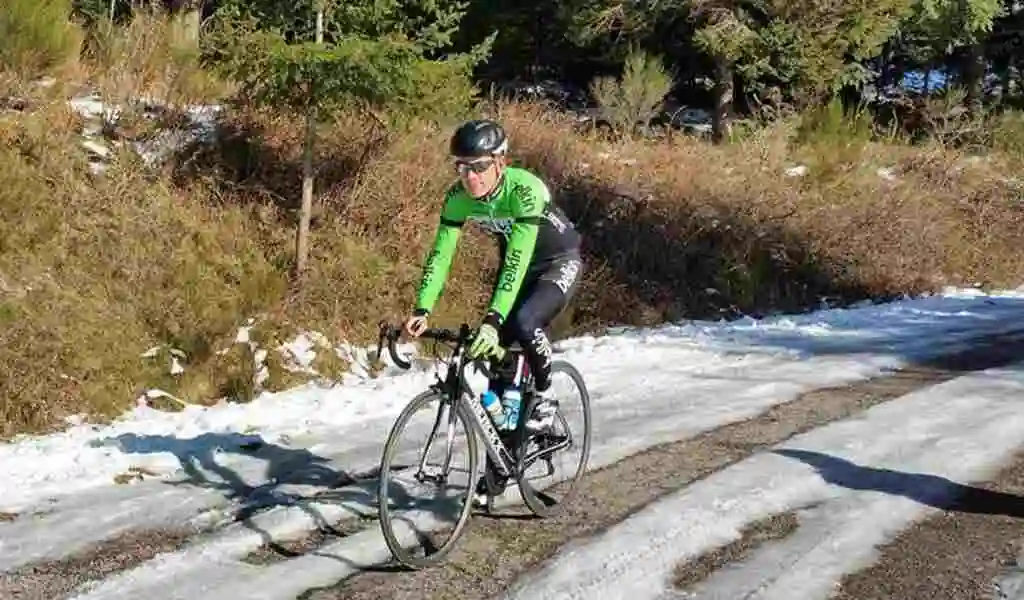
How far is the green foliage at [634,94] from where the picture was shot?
21.7 meters

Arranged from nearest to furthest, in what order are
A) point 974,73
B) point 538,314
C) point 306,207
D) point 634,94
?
point 538,314, point 306,207, point 634,94, point 974,73

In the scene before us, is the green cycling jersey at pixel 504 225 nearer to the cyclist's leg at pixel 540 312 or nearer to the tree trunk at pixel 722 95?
the cyclist's leg at pixel 540 312

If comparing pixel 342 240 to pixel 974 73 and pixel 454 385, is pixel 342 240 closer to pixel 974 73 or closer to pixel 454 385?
pixel 454 385

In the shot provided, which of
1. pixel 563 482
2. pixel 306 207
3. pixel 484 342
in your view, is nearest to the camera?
pixel 484 342

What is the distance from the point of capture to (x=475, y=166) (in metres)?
5.96

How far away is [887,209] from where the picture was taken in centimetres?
2077

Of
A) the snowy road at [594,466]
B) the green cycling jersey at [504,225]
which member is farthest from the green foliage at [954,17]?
the green cycling jersey at [504,225]

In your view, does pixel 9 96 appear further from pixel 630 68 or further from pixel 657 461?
pixel 630 68

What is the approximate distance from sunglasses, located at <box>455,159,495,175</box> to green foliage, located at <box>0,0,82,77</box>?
883 cm

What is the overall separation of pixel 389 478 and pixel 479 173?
1.61 metres

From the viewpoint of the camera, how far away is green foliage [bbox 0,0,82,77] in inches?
514

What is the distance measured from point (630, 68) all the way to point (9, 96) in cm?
1251

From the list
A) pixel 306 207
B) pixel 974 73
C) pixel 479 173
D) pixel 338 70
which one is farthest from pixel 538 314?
pixel 974 73

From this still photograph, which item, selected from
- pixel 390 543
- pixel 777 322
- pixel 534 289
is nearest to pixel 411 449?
pixel 390 543
